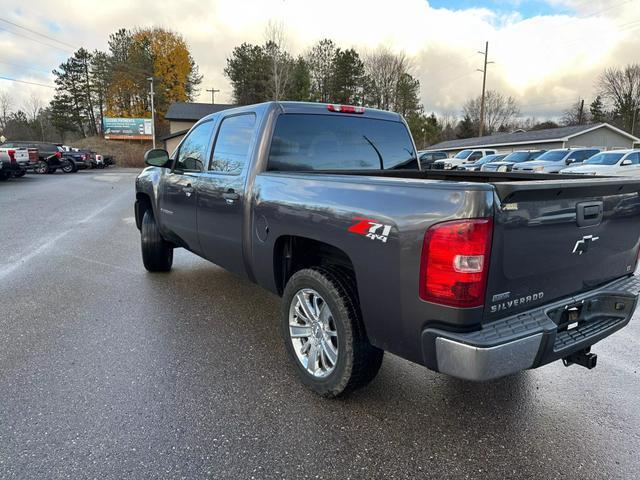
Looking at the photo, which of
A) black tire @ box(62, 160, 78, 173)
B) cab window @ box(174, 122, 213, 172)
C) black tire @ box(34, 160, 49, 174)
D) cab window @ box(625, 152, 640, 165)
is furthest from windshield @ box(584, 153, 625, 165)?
black tire @ box(62, 160, 78, 173)

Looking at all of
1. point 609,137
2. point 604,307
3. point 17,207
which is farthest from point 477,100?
point 604,307

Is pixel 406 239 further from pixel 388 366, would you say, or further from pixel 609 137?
pixel 609 137

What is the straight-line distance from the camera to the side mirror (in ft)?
16.0

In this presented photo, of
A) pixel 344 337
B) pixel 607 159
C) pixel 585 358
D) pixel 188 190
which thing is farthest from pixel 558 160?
pixel 344 337

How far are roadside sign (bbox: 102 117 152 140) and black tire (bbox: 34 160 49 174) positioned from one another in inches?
1099

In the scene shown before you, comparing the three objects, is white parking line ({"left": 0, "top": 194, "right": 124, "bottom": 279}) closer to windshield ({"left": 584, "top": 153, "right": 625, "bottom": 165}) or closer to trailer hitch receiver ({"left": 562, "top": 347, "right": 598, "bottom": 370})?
trailer hitch receiver ({"left": 562, "top": 347, "right": 598, "bottom": 370})

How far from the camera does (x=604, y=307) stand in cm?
266

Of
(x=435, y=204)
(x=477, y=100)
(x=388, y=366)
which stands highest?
(x=477, y=100)

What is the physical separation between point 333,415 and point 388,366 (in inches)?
31.9

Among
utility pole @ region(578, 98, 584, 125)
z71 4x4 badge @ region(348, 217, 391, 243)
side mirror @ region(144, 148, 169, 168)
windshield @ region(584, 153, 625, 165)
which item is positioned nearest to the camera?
z71 4x4 badge @ region(348, 217, 391, 243)

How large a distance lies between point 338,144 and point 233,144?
0.94m

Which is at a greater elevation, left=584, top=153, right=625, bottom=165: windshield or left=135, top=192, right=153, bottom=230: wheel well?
left=584, top=153, right=625, bottom=165: windshield

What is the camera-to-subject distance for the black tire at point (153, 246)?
→ 565 centimetres

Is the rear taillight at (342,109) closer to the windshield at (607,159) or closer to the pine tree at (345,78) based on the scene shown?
the windshield at (607,159)
